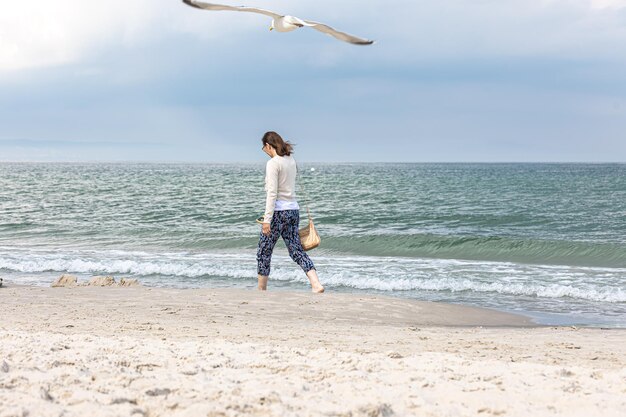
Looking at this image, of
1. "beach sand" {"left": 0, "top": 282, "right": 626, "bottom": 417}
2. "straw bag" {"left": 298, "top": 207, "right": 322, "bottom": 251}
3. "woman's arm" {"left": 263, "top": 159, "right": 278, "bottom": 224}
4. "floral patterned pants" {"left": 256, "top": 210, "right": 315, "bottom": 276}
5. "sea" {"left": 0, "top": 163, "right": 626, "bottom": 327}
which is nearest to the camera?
"beach sand" {"left": 0, "top": 282, "right": 626, "bottom": 417}

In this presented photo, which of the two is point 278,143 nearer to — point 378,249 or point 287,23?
point 287,23

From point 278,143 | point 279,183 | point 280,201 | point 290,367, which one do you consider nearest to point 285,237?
point 280,201

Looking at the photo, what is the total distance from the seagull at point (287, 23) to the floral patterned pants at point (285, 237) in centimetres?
201

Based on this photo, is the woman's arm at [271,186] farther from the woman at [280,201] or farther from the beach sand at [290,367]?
the beach sand at [290,367]

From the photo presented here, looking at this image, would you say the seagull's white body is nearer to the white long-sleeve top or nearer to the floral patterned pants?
the white long-sleeve top

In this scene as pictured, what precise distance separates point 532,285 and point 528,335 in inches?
202

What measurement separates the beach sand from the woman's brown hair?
6.00 feet

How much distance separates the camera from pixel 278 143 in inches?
322

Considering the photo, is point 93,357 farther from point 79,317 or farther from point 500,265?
point 500,265

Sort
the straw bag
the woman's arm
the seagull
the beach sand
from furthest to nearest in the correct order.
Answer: the straw bag < the woman's arm < the seagull < the beach sand

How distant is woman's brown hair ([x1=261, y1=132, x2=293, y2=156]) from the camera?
8148 mm

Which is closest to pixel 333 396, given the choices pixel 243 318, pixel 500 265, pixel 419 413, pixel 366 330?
pixel 419 413

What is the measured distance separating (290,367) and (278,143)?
4.09 metres

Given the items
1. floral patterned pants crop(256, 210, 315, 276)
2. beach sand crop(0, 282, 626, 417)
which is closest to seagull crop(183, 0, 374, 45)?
floral patterned pants crop(256, 210, 315, 276)
